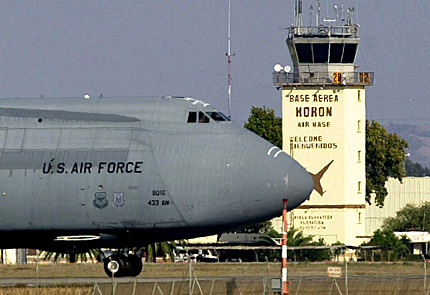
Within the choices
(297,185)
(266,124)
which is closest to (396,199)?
(266,124)

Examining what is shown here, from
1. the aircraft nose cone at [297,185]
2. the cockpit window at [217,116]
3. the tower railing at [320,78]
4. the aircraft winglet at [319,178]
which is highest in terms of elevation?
the tower railing at [320,78]

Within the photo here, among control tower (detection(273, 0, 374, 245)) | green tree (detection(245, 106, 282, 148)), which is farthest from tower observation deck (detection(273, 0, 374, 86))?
green tree (detection(245, 106, 282, 148))

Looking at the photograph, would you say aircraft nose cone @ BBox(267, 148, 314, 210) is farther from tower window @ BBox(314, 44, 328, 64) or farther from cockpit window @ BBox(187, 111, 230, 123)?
tower window @ BBox(314, 44, 328, 64)

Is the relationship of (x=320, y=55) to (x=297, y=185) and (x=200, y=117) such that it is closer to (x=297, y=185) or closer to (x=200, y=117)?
(x=200, y=117)

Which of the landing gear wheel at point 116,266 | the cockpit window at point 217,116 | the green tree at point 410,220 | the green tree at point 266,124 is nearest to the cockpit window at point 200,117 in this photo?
the cockpit window at point 217,116

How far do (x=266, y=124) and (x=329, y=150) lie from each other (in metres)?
23.4

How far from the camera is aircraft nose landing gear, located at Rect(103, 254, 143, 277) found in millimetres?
41250

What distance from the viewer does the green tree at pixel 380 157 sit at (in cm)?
11488

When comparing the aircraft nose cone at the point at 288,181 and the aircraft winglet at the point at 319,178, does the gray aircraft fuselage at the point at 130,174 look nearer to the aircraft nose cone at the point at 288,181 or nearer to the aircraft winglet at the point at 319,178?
the aircraft nose cone at the point at 288,181

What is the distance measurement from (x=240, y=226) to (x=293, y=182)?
2.43 meters

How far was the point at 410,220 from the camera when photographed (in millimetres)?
127688

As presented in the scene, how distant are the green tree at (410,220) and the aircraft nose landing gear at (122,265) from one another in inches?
3307

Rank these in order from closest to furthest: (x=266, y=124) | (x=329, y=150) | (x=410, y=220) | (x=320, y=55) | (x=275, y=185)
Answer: (x=275, y=185), (x=329, y=150), (x=320, y=55), (x=266, y=124), (x=410, y=220)

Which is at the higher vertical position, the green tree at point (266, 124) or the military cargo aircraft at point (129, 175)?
the green tree at point (266, 124)
